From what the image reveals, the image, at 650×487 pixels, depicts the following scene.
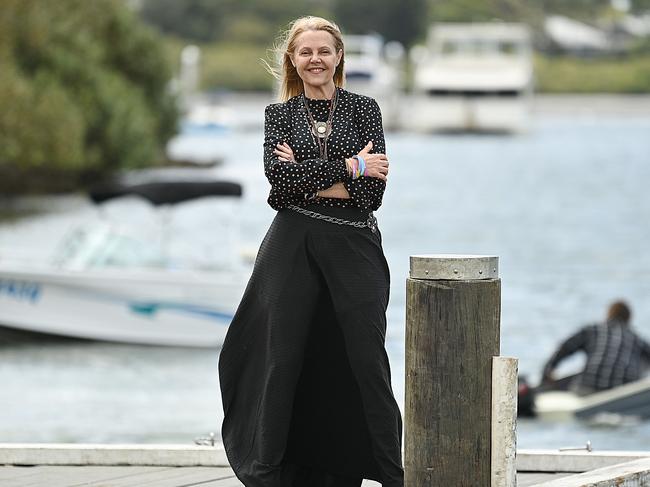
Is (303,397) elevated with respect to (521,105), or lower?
lower

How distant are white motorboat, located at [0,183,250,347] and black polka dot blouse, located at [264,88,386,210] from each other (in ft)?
49.5

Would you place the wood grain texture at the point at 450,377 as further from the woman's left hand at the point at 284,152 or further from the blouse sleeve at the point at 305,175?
the woman's left hand at the point at 284,152

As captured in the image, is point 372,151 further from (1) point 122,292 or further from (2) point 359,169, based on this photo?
(1) point 122,292

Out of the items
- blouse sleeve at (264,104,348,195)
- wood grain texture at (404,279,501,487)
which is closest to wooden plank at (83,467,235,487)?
wood grain texture at (404,279,501,487)

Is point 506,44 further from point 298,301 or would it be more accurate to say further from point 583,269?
point 298,301

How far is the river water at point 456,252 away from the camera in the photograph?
57.4 feet

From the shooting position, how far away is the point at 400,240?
160 ft

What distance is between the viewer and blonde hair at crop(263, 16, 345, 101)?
5.91m

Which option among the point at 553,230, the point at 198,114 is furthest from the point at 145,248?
the point at 198,114

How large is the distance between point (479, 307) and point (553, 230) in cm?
4970

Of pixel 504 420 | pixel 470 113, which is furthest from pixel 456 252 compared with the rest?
pixel 470 113

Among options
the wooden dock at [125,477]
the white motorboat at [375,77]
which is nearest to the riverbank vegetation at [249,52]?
the white motorboat at [375,77]

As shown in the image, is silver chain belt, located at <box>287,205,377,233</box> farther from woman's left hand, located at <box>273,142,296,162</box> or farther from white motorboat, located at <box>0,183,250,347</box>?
white motorboat, located at <box>0,183,250,347</box>

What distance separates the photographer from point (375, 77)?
15112cm
